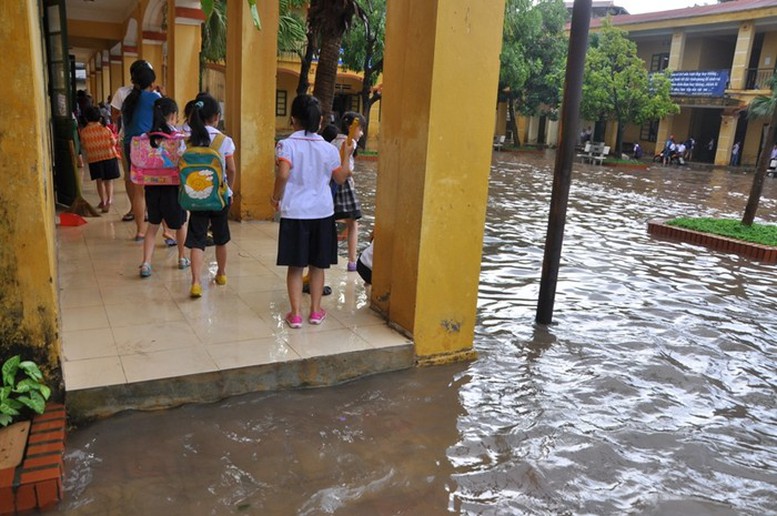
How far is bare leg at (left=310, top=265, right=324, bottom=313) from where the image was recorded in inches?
193

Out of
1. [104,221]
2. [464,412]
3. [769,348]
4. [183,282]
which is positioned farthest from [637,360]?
[104,221]

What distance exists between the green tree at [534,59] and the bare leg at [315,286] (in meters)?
25.2

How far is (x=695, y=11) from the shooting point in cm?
3164

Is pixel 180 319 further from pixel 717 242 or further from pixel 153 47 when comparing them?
pixel 153 47

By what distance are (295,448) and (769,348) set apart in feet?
14.5

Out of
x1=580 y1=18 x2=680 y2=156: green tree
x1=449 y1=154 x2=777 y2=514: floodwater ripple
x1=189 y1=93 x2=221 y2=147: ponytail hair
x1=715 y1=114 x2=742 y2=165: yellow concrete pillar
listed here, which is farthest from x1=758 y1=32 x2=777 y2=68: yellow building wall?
x1=189 y1=93 x2=221 y2=147: ponytail hair

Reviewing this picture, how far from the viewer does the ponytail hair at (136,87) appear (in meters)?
6.22

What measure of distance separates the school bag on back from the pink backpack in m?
0.46

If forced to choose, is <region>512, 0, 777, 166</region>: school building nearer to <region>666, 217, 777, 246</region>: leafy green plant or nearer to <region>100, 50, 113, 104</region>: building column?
<region>666, 217, 777, 246</region>: leafy green plant

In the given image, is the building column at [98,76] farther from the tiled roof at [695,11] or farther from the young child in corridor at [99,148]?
the tiled roof at [695,11]

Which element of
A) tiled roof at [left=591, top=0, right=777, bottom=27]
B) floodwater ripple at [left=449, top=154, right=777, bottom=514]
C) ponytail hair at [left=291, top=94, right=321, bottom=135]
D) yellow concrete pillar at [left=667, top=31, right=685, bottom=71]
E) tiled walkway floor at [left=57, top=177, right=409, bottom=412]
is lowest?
floodwater ripple at [left=449, top=154, right=777, bottom=514]

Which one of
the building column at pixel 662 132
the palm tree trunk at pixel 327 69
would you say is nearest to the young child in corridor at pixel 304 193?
the palm tree trunk at pixel 327 69

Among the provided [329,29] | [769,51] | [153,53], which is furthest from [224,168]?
[769,51]

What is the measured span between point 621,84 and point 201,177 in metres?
25.6
